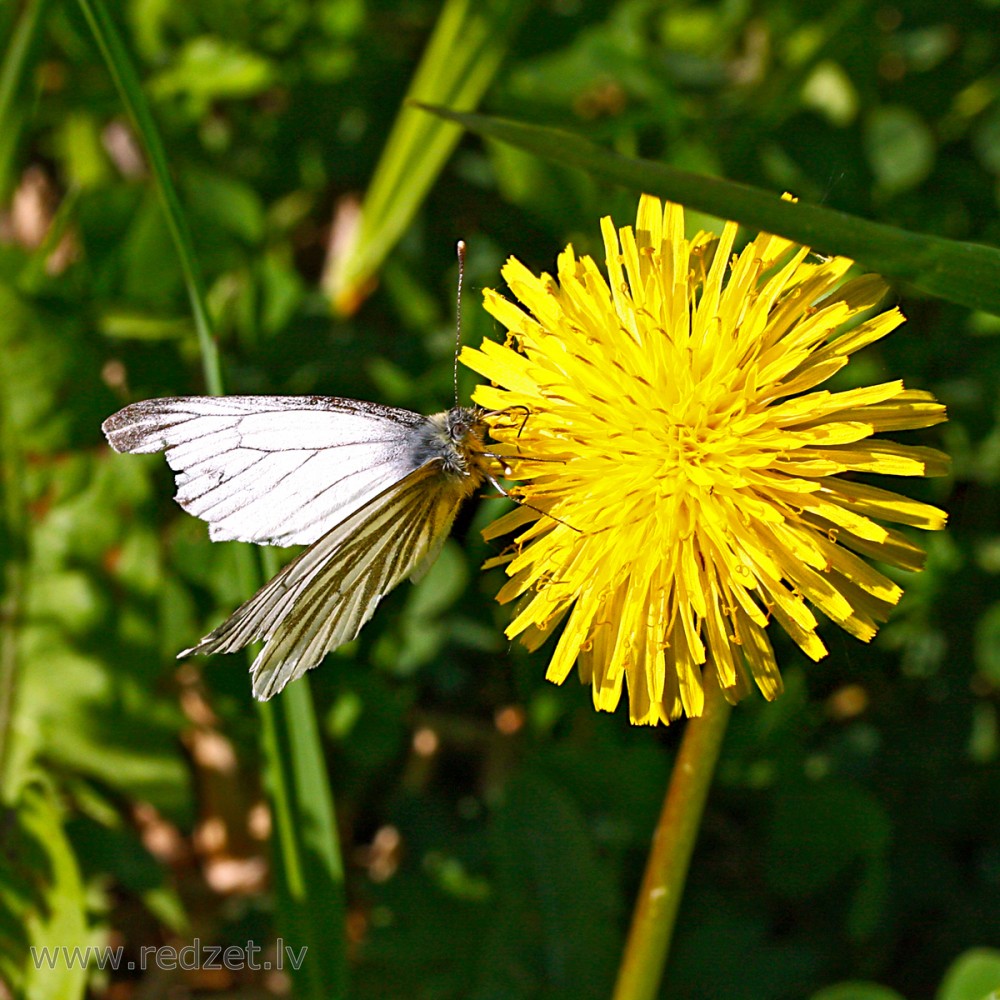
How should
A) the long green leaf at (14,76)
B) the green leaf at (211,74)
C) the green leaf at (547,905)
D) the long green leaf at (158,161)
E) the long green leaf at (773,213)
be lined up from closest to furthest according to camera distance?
1. the long green leaf at (773,213)
2. the long green leaf at (158,161)
3. the green leaf at (547,905)
4. the long green leaf at (14,76)
5. the green leaf at (211,74)

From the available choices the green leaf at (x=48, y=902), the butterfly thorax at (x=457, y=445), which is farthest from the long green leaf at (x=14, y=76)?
the green leaf at (x=48, y=902)

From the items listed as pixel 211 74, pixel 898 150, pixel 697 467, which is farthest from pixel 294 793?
pixel 898 150

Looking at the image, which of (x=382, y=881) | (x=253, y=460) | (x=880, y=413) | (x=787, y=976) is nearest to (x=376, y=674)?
(x=382, y=881)

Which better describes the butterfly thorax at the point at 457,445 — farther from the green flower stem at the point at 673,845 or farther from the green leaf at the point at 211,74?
the green leaf at the point at 211,74

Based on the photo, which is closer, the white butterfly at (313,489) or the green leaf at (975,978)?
the white butterfly at (313,489)

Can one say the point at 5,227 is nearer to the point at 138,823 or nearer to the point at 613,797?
the point at 138,823

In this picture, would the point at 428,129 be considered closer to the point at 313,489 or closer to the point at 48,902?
the point at 313,489

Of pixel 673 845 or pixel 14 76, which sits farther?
pixel 14 76
